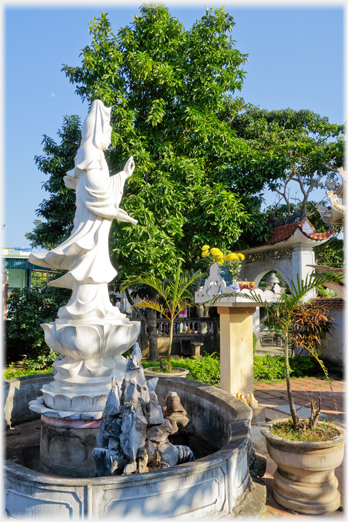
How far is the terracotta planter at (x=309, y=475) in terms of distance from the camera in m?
3.35

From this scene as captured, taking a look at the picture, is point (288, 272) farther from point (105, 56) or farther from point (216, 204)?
point (105, 56)

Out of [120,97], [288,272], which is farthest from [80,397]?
[288,272]

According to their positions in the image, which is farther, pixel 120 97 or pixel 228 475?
pixel 120 97

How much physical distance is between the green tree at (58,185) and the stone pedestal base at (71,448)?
7.07 metres

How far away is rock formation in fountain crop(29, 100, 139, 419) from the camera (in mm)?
4223

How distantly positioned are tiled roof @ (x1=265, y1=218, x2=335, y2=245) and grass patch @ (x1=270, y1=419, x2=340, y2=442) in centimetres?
744

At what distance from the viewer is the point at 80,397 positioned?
13.6 feet

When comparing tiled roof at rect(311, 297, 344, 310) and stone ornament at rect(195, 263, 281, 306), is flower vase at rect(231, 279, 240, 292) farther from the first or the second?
tiled roof at rect(311, 297, 344, 310)

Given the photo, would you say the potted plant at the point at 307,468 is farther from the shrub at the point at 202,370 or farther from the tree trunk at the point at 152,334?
the tree trunk at the point at 152,334

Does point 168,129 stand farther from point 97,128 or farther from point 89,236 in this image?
point 89,236

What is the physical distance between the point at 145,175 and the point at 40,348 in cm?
541

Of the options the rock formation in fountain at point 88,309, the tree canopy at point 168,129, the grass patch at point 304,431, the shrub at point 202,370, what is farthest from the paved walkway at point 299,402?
the tree canopy at point 168,129

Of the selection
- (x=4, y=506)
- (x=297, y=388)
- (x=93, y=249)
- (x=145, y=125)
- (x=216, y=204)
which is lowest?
(x=297, y=388)

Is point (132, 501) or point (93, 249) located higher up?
point (93, 249)
